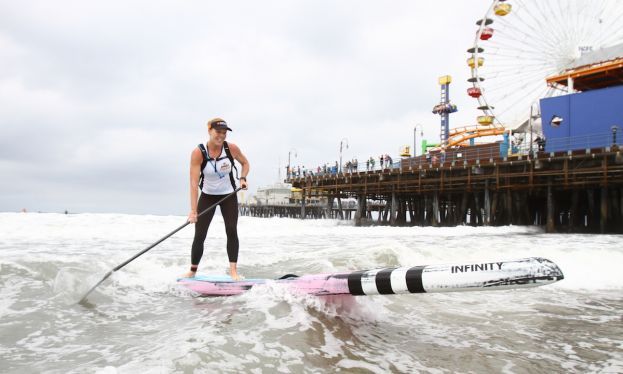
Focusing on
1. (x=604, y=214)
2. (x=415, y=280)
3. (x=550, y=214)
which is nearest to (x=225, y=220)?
(x=415, y=280)

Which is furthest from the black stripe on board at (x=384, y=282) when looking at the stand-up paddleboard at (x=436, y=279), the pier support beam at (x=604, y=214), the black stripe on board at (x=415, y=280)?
the pier support beam at (x=604, y=214)

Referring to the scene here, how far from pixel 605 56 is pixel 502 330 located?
90.1 ft

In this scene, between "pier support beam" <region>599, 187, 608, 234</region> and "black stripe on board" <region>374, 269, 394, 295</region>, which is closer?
"black stripe on board" <region>374, 269, 394, 295</region>

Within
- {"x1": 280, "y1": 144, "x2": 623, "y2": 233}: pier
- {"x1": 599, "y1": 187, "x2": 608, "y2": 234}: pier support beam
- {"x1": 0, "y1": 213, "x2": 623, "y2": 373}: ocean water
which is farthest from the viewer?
{"x1": 280, "y1": 144, "x2": 623, "y2": 233}: pier

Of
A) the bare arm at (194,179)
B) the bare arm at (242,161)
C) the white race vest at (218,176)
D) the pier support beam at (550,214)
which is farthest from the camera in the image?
the pier support beam at (550,214)

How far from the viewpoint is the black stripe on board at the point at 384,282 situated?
3.11m

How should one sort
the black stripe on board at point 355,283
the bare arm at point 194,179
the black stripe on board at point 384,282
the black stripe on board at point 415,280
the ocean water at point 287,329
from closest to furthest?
the ocean water at point 287,329 < the black stripe on board at point 415,280 < the black stripe on board at point 384,282 < the black stripe on board at point 355,283 < the bare arm at point 194,179

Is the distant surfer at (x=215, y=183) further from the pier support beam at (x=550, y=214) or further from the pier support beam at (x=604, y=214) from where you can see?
the pier support beam at (x=604, y=214)

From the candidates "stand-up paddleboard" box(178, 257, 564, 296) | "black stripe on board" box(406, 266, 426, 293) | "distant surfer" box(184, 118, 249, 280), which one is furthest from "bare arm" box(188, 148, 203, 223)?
"black stripe on board" box(406, 266, 426, 293)

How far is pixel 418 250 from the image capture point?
854 centimetres

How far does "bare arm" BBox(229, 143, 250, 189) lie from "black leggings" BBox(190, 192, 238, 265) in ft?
0.68

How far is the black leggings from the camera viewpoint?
4.70 metres

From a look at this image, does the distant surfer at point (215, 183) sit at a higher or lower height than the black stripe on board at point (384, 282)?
higher

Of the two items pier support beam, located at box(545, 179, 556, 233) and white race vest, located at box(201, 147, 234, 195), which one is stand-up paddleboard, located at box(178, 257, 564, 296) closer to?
white race vest, located at box(201, 147, 234, 195)
